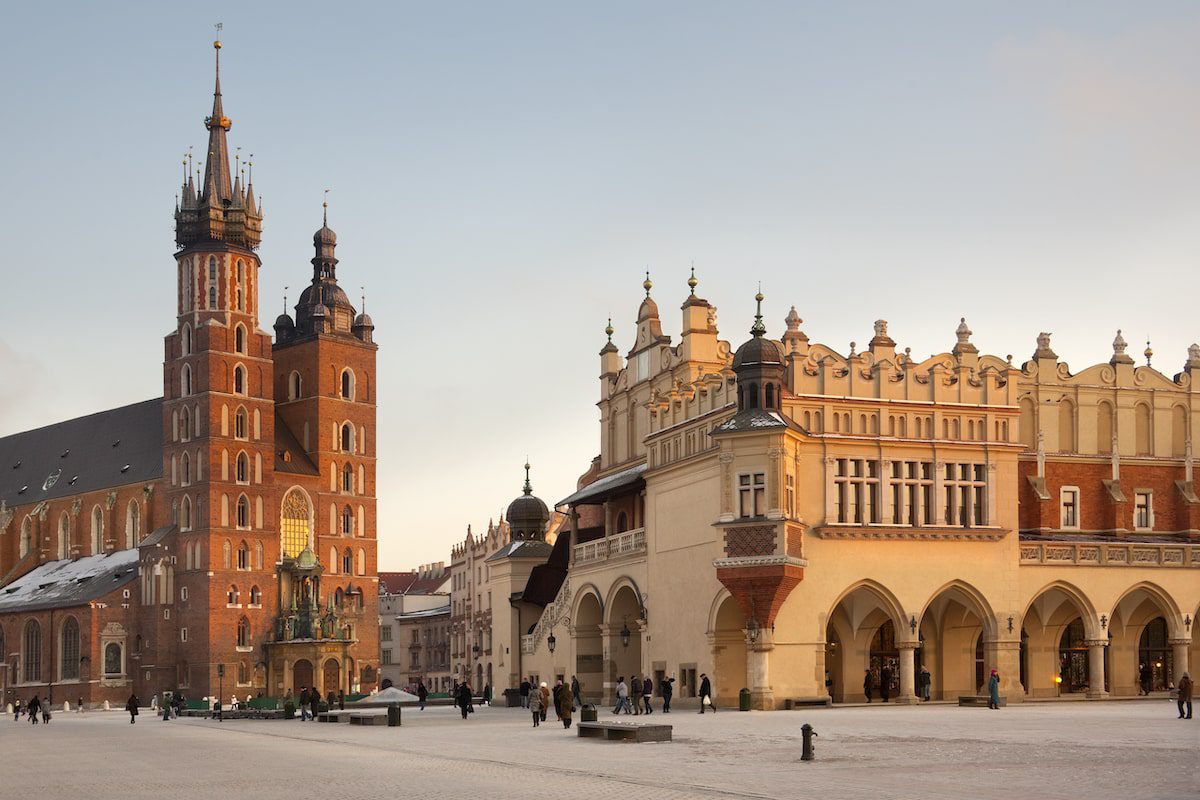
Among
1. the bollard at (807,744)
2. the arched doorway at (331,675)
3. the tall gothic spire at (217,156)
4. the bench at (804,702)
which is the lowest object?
the arched doorway at (331,675)

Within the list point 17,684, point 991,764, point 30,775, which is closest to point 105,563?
point 17,684

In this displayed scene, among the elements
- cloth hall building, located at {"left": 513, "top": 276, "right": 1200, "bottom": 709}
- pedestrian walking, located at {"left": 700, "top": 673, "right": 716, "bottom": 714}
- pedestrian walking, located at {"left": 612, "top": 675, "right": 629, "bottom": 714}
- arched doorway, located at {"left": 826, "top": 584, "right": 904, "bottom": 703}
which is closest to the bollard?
pedestrian walking, located at {"left": 700, "top": 673, "right": 716, "bottom": 714}

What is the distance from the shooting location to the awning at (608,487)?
205 ft

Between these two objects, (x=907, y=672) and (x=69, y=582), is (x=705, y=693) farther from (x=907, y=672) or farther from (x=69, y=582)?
(x=69, y=582)

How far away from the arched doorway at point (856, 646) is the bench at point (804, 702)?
4421 mm

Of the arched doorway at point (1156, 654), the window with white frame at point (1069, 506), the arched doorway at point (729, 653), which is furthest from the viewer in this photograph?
the window with white frame at point (1069, 506)

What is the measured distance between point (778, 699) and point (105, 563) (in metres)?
77.6

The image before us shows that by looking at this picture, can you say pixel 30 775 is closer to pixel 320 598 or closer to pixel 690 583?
pixel 690 583

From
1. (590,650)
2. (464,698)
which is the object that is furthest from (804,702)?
(590,650)

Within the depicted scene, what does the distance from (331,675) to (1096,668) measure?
6222cm

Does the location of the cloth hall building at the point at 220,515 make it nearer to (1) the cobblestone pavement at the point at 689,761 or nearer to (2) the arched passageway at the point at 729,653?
(2) the arched passageway at the point at 729,653

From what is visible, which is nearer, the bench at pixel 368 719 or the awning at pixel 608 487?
the bench at pixel 368 719

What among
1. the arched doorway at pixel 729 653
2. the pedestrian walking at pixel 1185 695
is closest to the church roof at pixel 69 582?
the arched doorway at pixel 729 653

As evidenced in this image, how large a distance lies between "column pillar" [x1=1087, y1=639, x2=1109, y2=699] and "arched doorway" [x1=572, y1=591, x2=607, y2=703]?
18.9m
